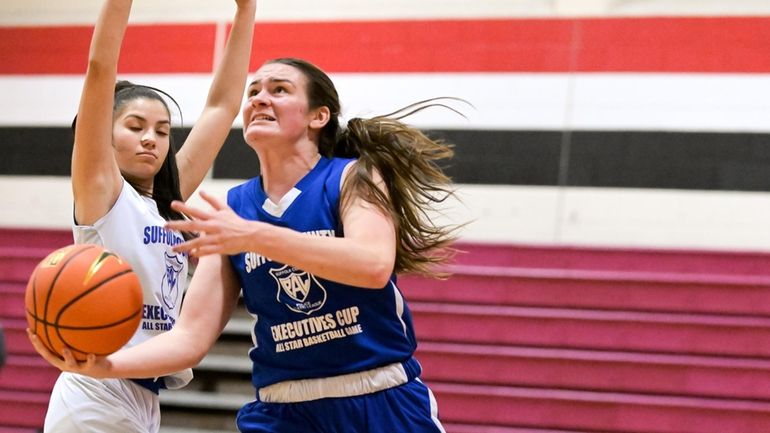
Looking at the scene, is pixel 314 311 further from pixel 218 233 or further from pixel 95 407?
pixel 95 407

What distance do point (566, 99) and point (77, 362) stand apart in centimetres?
500

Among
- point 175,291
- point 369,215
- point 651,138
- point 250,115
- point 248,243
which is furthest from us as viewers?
point 651,138

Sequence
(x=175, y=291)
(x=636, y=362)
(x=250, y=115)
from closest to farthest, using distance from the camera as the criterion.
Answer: (x=250, y=115) → (x=175, y=291) → (x=636, y=362)

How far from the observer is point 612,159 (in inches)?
267

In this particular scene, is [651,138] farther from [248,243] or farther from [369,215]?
[248,243]

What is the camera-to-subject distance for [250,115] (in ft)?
10.0

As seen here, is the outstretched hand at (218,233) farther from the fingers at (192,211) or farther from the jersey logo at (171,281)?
the jersey logo at (171,281)

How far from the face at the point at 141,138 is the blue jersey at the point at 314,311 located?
46 centimetres

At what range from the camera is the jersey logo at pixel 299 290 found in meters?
2.91

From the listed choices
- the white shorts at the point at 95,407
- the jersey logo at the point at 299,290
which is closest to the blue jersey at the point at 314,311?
the jersey logo at the point at 299,290

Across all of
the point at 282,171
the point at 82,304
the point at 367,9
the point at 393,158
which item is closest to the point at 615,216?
the point at 367,9

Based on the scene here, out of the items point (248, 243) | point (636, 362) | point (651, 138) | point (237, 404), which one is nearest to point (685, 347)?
point (636, 362)

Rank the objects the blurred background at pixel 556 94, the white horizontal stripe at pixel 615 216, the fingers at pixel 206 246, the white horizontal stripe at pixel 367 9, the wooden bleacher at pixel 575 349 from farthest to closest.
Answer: the white horizontal stripe at pixel 367 9
the blurred background at pixel 556 94
the white horizontal stripe at pixel 615 216
the wooden bleacher at pixel 575 349
the fingers at pixel 206 246

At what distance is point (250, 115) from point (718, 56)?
4.67 meters
